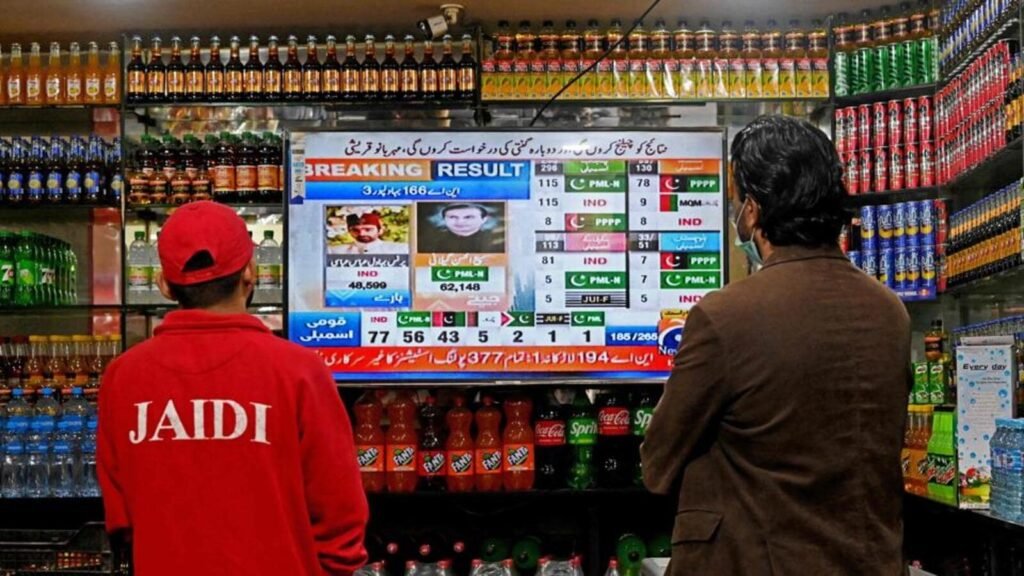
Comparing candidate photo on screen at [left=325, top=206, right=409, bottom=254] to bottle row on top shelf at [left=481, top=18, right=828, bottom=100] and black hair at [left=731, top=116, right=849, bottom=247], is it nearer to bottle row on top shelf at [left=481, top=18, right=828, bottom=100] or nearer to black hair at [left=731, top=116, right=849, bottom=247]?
bottle row on top shelf at [left=481, top=18, right=828, bottom=100]

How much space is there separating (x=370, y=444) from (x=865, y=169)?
2351 mm

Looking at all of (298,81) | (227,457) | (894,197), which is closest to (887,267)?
(894,197)

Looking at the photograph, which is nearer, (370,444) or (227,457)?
(227,457)

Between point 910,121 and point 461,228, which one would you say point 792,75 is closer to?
point 910,121

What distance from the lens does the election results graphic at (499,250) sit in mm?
4266

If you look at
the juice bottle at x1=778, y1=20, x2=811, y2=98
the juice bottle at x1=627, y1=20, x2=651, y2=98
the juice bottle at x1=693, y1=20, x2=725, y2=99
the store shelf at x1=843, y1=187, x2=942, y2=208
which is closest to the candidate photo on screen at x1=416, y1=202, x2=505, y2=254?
the juice bottle at x1=627, y1=20, x2=651, y2=98

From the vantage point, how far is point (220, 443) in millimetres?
2100

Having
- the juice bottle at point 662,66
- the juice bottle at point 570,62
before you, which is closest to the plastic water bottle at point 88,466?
the juice bottle at point 570,62

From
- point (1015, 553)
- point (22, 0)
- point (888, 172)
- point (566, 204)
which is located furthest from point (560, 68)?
point (1015, 553)

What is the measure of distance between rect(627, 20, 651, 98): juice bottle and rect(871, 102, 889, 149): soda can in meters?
0.94

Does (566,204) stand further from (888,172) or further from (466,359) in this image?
(888,172)

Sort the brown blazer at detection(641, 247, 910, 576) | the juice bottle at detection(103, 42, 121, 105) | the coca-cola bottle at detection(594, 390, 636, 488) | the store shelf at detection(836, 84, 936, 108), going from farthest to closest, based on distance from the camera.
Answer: the juice bottle at detection(103, 42, 121, 105), the store shelf at detection(836, 84, 936, 108), the coca-cola bottle at detection(594, 390, 636, 488), the brown blazer at detection(641, 247, 910, 576)

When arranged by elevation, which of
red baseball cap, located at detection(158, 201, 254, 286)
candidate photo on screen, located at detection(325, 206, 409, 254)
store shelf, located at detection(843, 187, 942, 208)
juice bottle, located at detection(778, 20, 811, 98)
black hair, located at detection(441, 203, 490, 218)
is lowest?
red baseball cap, located at detection(158, 201, 254, 286)

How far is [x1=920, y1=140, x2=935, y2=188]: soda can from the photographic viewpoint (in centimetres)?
513
